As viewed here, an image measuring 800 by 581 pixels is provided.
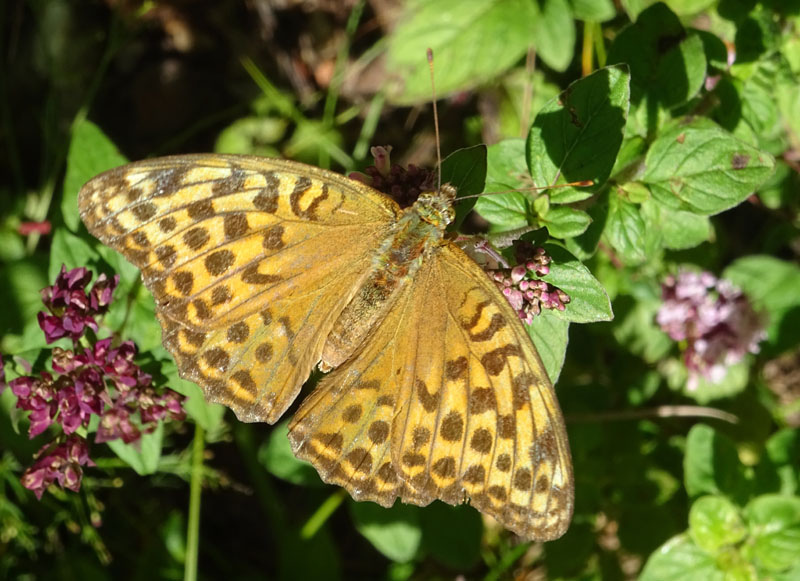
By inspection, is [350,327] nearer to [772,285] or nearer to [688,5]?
[688,5]

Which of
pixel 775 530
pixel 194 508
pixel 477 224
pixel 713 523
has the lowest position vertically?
pixel 775 530

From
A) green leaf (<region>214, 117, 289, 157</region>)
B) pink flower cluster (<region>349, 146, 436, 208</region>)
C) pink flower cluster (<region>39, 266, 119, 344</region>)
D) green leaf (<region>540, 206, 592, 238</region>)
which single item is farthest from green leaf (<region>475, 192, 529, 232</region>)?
green leaf (<region>214, 117, 289, 157</region>)

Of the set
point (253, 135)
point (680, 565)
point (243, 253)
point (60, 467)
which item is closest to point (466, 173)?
point (243, 253)

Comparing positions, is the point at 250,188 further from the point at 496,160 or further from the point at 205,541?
the point at 205,541

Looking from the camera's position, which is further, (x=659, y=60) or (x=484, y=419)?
(x=659, y=60)

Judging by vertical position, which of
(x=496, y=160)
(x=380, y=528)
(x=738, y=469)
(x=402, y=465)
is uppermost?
(x=496, y=160)

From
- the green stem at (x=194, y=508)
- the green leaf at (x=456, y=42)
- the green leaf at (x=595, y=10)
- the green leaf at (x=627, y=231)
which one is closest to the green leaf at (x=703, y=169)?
the green leaf at (x=627, y=231)

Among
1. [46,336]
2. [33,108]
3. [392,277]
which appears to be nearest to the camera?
[392,277]

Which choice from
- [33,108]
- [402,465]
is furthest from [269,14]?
[402,465]
